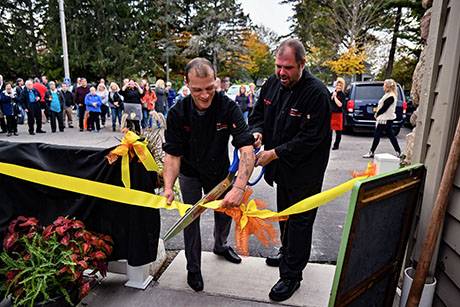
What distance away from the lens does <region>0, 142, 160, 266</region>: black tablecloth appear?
2.54 m

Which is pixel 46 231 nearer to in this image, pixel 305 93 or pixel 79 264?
pixel 79 264

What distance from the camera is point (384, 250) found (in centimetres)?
188

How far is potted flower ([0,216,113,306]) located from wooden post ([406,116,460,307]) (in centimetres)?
202

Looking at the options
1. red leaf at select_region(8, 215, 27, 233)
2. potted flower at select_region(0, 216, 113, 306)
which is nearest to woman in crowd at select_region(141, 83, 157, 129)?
red leaf at select_region(8, 215, 27, 233)

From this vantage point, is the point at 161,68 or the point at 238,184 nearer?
the point at 238,184

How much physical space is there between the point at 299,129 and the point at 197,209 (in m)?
0.92

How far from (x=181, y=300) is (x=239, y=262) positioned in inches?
27.2

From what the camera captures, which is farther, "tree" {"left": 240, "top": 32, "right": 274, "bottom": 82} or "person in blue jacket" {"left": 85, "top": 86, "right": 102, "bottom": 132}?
"tree" {"left": 240, "top": 32, "right": 274, "bottom": 82}

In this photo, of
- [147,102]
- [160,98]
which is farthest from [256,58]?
[147,102]

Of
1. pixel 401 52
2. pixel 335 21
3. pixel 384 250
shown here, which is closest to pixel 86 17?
pixel 335 21

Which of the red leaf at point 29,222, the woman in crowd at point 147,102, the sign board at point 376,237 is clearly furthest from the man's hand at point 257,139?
the woman in crowd at point 147,102

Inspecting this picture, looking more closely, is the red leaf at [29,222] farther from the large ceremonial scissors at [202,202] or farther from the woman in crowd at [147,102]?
the woman in crowd at [147,102]

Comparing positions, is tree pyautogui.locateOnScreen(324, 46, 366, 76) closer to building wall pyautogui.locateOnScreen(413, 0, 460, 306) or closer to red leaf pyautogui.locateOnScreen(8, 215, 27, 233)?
building wall pyautogui.locateOnScreen(413, 0, 460, 306)

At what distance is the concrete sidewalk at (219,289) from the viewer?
2.58 m
